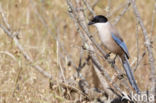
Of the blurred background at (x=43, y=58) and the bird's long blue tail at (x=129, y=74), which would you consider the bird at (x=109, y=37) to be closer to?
the bird's long blue tail at (x=129, y=74)

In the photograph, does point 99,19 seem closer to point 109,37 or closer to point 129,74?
point 109,37

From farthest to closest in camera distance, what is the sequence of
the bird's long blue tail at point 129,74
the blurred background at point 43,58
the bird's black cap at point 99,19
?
the bird's black cap at point 99,19
the blurred background at point 43,58
the bird's long blue tail at point 129,74

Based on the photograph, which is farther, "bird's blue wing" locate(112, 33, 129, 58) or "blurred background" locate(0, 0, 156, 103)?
"bird's blue wing" locate(112, 33, 129, 58)

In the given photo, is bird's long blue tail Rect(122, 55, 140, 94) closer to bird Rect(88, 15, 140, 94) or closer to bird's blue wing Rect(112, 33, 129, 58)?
bird Rect(88, 15, 140, 94)

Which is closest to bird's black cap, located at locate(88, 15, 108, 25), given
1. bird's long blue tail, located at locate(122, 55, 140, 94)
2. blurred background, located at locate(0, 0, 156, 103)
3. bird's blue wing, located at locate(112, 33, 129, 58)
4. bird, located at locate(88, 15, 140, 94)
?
bird, located at locate(88, 15, 140, 94)

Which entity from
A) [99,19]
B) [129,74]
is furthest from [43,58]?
[129,74]

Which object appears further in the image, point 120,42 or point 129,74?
point 120,42

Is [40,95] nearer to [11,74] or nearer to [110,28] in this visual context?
[11,74]

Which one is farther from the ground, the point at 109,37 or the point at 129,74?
the point at 109,37

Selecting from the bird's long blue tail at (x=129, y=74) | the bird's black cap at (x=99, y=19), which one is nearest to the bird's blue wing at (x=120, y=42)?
the bird's long blue tail at (x=129, y=74)

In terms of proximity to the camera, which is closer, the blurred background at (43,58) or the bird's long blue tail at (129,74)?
the bird's long blue tail at (129,74)

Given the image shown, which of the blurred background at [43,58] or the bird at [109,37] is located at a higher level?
the bird at [109,37]

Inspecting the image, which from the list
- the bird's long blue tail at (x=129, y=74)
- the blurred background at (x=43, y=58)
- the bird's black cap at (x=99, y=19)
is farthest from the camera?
the bird's black cap at (x=99, y=19)

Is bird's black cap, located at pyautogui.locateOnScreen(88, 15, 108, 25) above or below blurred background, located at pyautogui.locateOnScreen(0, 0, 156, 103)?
above
